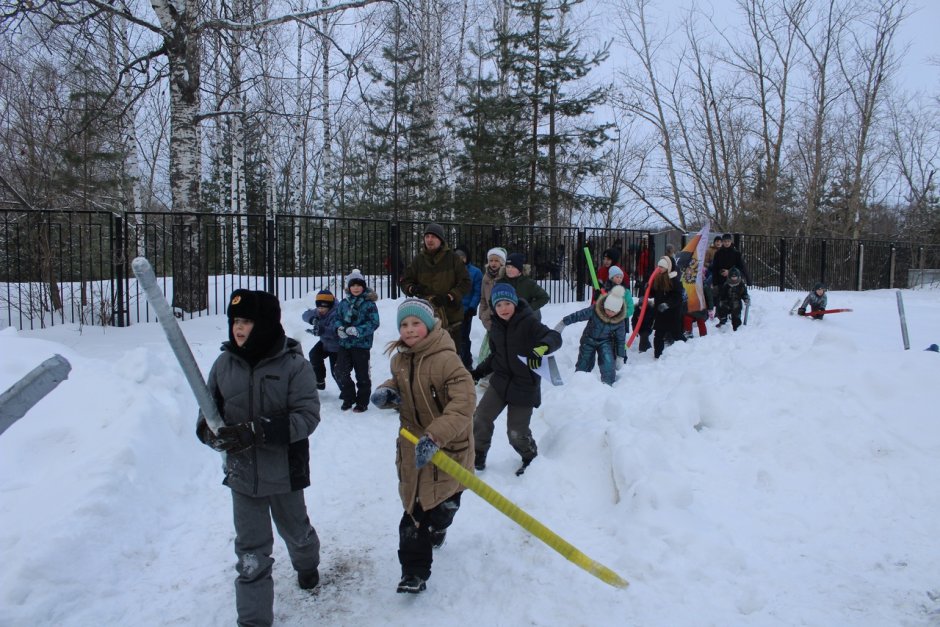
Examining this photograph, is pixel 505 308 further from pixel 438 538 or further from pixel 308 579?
pixel 308 579

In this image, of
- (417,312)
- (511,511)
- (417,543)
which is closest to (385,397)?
(417,312)

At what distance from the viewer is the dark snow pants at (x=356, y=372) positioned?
687cm

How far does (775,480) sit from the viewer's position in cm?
416

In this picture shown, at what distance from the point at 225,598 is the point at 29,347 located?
3.95 meters

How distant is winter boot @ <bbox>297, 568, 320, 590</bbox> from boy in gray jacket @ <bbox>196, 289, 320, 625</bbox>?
13.2 inches

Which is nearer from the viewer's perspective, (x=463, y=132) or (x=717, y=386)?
(x=717, y=386)

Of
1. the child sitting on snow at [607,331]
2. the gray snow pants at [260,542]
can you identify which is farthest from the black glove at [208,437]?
the child sitting on snow at [607,331]

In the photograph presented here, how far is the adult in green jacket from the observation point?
7.21 metres

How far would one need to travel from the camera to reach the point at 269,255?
33.3 ft

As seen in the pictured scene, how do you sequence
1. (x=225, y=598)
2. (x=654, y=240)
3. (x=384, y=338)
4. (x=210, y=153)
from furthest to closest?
(x=210, y=153) < (x=654, y=240) < (x=384, y=338) < (x=225, y=598)

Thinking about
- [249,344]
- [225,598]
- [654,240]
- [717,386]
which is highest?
Result: [654,240]

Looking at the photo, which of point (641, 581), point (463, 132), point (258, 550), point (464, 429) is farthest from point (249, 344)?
point (463, 132)

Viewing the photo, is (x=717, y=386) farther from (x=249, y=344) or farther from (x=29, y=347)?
(x=29, y=347)

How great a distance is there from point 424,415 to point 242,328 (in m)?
1.14
